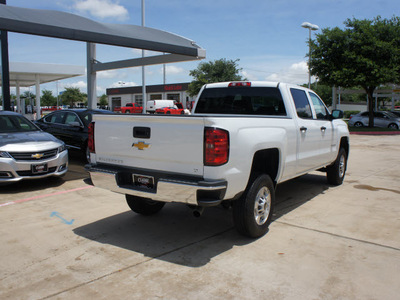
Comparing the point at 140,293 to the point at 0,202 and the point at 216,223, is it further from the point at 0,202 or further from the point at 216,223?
the point at 0,202

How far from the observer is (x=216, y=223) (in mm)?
5168

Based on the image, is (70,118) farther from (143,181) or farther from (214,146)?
(214,146)

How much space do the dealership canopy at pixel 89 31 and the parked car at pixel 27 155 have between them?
2204 millimetres

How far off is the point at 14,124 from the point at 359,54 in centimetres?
2239

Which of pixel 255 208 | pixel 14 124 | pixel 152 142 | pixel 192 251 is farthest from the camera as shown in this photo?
pixel 14 124

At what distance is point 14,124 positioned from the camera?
8.20 meters

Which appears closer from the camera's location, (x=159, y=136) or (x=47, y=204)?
(x=159, y=136)

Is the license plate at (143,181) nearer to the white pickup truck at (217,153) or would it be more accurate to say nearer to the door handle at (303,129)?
the white pickup truck at (217,153)

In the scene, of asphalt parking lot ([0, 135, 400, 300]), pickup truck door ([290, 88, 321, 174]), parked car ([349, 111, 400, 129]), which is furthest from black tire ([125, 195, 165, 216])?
parked car ([349, 111, 400, 129])

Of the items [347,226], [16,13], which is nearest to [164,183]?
[347,226]

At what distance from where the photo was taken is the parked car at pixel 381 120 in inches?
1071

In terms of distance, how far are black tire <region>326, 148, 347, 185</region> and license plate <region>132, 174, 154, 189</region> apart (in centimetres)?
464

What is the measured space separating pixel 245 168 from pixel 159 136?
1016 mm

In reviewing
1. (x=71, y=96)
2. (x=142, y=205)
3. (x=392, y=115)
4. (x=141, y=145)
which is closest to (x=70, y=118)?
(x=142, y=205)
